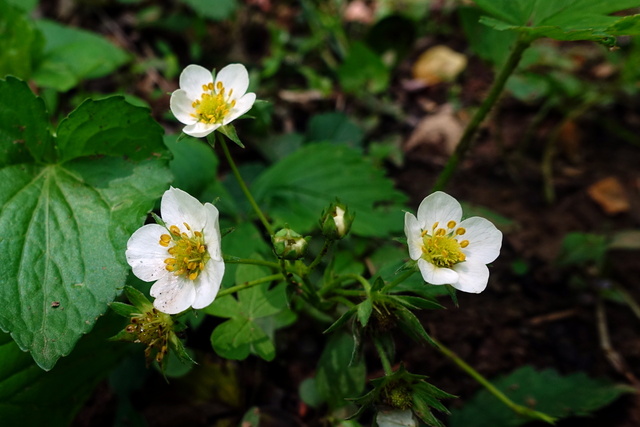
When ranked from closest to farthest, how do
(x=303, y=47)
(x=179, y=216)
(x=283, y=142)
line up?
(x=179, y=216) < (x=283, y=142) < (x=303, y=47)

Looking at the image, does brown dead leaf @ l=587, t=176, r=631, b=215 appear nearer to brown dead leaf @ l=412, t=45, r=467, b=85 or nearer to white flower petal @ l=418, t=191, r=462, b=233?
brown dead leaf @ l=412, t=45, r=467, b=85

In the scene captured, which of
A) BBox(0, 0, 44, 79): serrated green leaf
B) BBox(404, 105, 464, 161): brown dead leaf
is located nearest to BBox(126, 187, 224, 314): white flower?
BBox(0, 0, 44, 79): serrated green leaf

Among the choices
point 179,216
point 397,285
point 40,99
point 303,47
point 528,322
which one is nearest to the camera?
point 179,216

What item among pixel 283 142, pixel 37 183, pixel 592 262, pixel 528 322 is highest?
pixel 37 183

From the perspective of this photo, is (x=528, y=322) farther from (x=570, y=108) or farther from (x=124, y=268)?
(x=124, y=268)

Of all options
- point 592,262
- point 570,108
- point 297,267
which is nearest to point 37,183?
point 297,267

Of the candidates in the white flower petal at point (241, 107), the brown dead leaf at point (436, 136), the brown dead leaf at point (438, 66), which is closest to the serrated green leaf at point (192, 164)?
the white flower petal at point (241, 107)
